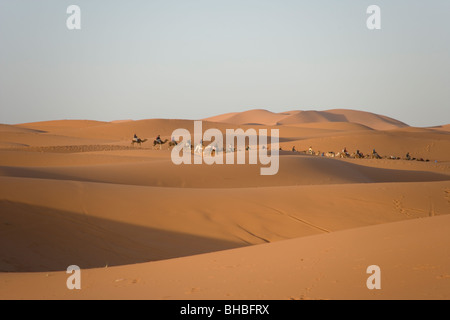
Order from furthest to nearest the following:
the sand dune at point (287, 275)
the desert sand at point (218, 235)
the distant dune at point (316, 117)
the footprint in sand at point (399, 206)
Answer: the distant dune at point (316, 117)
the footprint in sand at point (399, 206)
the desert sand at point (218, 235)
the sand dune at point (287, 275)

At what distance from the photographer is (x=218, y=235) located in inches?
402

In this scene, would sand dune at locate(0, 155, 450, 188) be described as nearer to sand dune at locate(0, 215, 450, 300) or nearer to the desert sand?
the desert sand

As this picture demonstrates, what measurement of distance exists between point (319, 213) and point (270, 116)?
150m

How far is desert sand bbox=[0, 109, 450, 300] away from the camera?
17.0ft

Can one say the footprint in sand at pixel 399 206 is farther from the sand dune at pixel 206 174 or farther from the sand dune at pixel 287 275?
the sand dune at pixel 206 174

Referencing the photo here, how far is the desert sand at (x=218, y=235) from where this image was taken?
518 centimetres

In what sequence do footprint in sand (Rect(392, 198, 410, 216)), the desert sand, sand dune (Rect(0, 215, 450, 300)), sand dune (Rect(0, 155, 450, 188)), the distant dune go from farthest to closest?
1. the distant dune
2. sand dune (Rect(0, 155, 450, 188))
3. footprint in sand (Rect(392, 198, 410, 216))
4. the desert sand
5. sand dune (Rect(0, 215, 450, 300))

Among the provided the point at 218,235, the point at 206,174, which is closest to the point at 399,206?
the point at 218,235

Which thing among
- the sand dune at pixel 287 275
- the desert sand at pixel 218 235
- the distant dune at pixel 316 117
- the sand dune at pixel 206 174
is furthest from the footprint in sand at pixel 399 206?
the distant dune at pixel 316 117

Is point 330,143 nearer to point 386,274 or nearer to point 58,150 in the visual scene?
point 58,150

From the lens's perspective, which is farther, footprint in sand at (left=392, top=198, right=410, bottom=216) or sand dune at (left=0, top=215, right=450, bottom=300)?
footprint in sand at (left=392, top=198, right=410, bottom=216)

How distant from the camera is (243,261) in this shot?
256 inches

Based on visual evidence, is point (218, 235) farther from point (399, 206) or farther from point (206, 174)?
point (206, 174)

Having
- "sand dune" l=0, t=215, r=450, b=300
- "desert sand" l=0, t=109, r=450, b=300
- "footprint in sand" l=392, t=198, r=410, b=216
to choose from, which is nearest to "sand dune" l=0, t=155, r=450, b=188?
"desert sand" l=0, t=109, r=450, b=300
